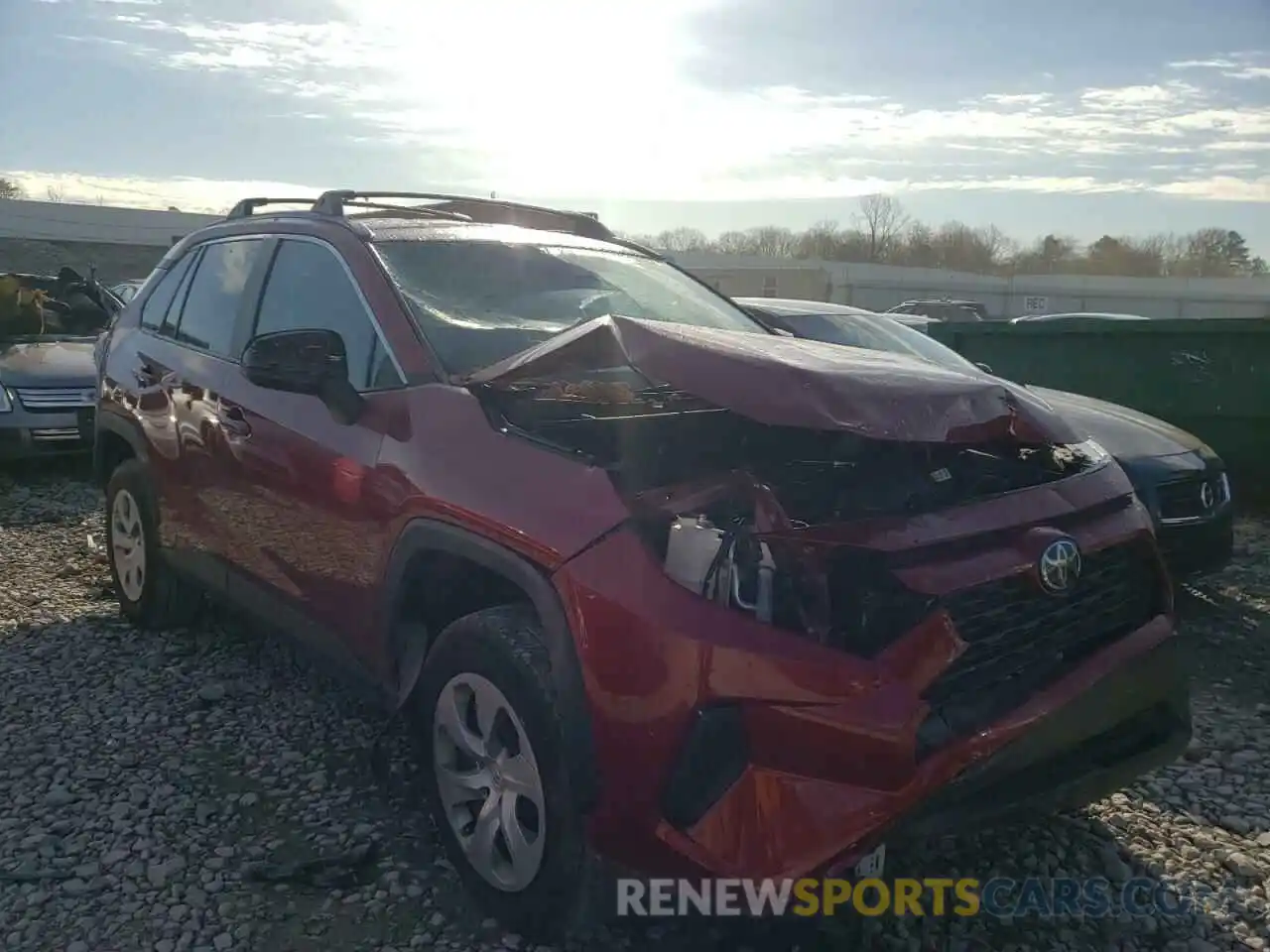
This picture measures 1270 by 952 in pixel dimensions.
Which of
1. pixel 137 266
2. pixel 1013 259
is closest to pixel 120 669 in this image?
pixel 137 266

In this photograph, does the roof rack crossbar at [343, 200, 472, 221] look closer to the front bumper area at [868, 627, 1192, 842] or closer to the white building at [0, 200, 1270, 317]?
the front bumper area at [868, 627, 1192, 842]

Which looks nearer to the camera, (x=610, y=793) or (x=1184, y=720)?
(x=610, y=793)

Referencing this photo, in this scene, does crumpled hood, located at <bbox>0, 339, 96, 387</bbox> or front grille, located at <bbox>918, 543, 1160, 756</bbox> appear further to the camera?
crumpled hood, located at <bbox>0, 339, 96, 387</bbox>

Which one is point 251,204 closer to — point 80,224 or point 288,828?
point 288,828

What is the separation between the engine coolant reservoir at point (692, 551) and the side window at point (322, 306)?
1170mm

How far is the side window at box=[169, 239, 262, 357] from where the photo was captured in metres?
4.18

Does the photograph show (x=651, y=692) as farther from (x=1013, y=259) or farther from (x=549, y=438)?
(x=1013, y=259)

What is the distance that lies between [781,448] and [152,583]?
11.0 ft

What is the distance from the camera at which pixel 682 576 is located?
2.28 meters

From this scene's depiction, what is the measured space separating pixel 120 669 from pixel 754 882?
11.4 feet

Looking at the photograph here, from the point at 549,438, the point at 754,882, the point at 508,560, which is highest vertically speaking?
the point at 549,438

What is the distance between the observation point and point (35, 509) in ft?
25.2

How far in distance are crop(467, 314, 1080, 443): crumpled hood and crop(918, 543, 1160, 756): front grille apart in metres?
0.38

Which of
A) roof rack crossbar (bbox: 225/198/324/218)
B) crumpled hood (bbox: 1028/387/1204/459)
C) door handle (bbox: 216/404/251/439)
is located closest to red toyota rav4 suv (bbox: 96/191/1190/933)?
door handle (bbox: 216/404/251/439)
